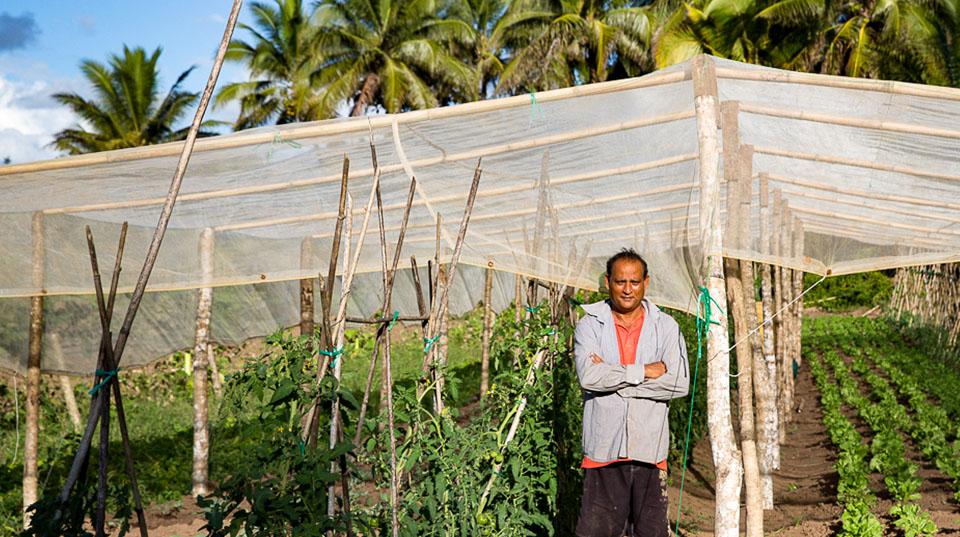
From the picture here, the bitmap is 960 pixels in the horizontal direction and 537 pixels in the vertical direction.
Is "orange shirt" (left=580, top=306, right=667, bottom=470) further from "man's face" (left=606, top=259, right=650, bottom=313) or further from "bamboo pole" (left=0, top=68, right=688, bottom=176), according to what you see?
"bamboo pole" (left=0, top=68, right=688, bottom=176)

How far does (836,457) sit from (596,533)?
23.6ft

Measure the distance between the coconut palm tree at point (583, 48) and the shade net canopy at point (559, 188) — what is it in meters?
16.1

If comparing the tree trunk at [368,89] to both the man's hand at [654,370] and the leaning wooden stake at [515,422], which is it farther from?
the man's hand at [654,370]

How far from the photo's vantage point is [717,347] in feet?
15.2

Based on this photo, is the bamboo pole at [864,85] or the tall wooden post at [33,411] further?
the tall wooden post at [33,411]

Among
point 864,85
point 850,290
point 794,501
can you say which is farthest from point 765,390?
point 850,290

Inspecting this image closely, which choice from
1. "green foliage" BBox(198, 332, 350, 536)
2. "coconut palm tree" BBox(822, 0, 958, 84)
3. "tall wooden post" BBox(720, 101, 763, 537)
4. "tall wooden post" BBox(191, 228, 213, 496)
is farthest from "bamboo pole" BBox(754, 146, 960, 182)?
"coconut palm tree" BBox(822, 0, 958, 84)

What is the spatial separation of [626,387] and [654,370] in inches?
5.5

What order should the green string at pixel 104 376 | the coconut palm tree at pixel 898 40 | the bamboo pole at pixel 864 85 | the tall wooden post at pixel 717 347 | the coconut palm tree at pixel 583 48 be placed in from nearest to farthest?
the green string at pixel 104 376 → the bamboo pole at pixel 864 85 → the tall wooden post at pixel 717 347 → the coconut palm tree at pixel 898 40 → the coconut palm tree at pixel 583 48

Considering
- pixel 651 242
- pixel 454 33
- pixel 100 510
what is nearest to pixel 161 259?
pixel 100 510

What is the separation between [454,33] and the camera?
1007 inches

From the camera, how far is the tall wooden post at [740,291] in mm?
4566

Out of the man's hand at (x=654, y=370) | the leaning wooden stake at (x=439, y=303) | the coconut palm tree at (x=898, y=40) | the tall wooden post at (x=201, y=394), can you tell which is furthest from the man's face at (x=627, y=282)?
the coconut palm tree at (x=898, y=40)

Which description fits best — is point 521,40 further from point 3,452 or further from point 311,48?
point 3,452
